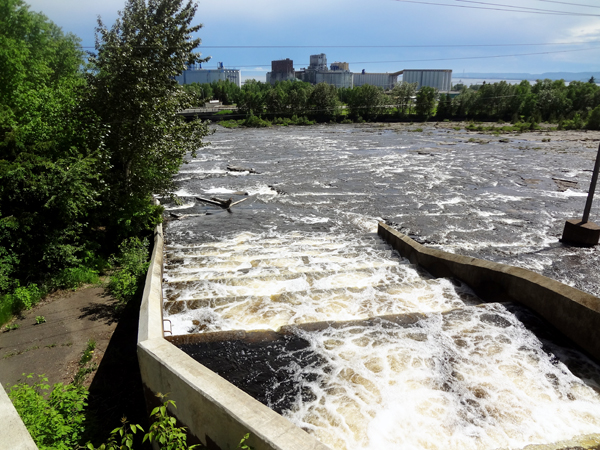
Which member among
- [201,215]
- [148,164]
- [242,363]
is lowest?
[201,215]

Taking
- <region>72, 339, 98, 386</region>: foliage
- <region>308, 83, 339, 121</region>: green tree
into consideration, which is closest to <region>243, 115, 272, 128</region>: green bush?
<region>308, 83, 339, 121</region>: green tree

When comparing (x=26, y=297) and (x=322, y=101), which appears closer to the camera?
(x=26, y=297)

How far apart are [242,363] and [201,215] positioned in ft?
45.8

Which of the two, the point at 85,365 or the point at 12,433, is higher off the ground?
the point at 12,433

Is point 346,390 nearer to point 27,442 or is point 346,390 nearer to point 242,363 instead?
point 242,363

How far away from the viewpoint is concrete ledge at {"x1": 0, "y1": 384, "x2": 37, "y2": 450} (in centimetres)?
362

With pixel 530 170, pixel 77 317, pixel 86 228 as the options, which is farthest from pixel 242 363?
pixel 530 170

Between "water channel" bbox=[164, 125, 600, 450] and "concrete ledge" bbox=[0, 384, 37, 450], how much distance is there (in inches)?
101

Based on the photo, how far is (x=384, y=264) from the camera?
10.8 metres

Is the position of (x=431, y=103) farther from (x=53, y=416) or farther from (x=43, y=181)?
(x=53, y=416)

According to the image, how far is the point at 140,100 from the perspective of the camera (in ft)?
37.9

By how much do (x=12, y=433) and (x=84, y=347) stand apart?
3931mm

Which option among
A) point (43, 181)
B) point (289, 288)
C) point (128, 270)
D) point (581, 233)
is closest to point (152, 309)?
point (289, 288)

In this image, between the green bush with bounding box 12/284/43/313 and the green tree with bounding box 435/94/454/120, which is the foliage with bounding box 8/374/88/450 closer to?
the green bush with bounding box 12/284/43/313
